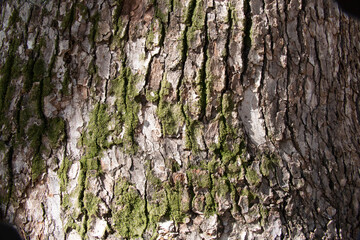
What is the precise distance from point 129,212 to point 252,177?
49 cm

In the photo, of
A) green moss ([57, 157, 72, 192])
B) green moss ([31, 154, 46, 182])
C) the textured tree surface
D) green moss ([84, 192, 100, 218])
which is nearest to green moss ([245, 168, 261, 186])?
the textured tree surface

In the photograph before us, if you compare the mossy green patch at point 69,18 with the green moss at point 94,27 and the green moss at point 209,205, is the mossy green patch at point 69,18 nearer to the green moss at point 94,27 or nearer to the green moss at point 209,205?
the green moss at point 94,27

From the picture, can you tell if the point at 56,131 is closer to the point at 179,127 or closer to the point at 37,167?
the point at 37,167

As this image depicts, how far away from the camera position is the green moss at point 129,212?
4.01 feet

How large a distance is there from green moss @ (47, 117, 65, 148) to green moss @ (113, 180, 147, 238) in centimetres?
32

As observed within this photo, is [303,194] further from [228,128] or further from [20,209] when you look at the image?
[20,209]

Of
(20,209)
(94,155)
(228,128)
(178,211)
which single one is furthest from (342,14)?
(20,209)


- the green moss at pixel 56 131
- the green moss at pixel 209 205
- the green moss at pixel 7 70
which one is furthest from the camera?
the green moss at pixel 7 70

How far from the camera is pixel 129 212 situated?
4.02 ft

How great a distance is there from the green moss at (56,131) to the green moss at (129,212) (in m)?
0.32

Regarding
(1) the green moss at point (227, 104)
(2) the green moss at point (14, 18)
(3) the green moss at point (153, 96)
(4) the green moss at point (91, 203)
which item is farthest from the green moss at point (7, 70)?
(1) the green moss at point (227, 104)

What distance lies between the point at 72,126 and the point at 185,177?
50 centimetres

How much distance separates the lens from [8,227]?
1341 mm

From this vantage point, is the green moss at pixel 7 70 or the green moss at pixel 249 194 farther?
the green moss at pixel 7 70
